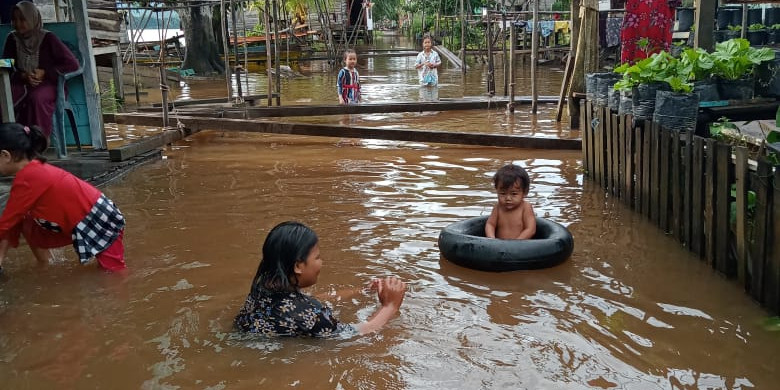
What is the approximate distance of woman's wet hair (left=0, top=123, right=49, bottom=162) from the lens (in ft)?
16.2

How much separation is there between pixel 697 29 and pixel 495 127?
4.49m

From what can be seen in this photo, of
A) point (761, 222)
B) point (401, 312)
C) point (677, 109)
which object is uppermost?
point (677, 109)

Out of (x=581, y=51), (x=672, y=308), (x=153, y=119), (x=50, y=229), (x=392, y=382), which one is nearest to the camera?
(x=392, y=382)

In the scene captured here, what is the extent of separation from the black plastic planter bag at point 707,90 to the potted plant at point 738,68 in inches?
3.1

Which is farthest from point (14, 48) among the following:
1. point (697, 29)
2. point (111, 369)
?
point (697, 29)

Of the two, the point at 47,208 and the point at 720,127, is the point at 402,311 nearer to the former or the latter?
the point at 47,208

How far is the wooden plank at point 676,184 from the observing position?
5.67m

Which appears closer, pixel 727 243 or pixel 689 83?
pixel 727 243

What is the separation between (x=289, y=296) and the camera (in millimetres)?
3861

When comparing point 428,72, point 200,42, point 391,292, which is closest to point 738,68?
point 391,292

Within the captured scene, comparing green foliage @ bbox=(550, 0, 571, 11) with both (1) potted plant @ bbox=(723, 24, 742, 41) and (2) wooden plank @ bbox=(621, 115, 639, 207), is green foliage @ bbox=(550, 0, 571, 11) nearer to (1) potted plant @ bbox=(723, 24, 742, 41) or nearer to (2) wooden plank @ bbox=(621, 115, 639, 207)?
(1) potted plant @ bbox=(723, 24, 742, 41)

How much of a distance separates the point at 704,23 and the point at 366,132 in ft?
14.4

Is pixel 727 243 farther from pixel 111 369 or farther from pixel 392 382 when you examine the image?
pixel 111 369

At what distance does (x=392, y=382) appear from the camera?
3.65 m
